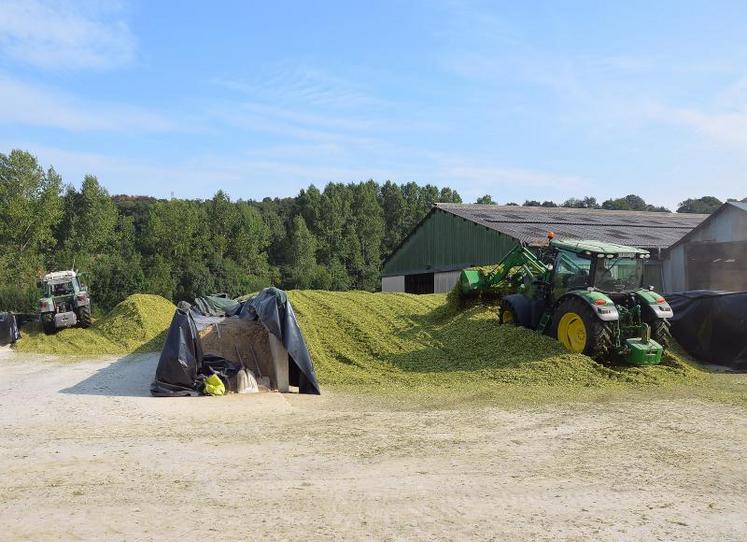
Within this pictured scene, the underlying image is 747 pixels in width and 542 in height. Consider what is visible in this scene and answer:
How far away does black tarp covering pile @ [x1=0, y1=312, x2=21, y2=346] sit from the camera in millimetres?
17734

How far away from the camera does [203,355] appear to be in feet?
34.3

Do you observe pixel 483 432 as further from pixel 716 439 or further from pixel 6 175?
pixel 6 175

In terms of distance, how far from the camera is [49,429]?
25.2ft

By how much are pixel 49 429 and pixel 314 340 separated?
6424 millimetres

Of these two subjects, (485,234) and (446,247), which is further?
(446,247)

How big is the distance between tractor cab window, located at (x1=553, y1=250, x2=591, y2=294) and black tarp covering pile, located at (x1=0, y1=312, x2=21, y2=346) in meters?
14.2

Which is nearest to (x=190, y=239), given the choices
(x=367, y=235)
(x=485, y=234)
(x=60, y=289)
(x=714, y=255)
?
(x=367, y=235)

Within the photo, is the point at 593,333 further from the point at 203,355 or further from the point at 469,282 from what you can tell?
the point at 203,355

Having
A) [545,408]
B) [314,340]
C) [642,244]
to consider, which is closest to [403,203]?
[642,244]

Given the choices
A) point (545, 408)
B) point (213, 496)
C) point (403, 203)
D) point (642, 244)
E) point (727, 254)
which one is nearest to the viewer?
point (213, 496)

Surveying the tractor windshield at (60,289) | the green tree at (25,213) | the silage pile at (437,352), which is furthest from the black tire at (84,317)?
the green tree at (25,213)

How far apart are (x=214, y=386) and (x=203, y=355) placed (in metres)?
0.73

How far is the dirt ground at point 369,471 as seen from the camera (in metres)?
4.46

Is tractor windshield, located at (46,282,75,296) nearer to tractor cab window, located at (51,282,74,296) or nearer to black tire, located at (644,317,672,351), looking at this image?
tractor cab window, located at (51,282,74,296)
